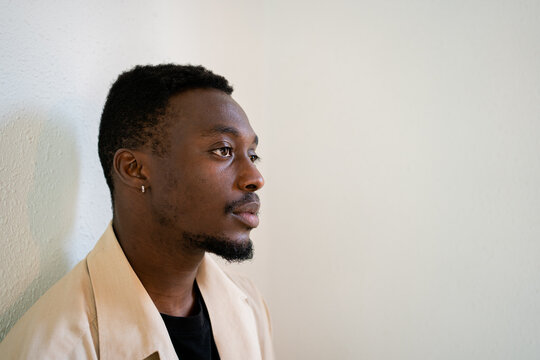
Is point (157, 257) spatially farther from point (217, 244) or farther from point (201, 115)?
point (201, 115)

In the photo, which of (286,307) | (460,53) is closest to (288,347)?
(286,307)

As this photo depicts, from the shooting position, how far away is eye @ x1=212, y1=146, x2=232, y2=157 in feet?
2.68

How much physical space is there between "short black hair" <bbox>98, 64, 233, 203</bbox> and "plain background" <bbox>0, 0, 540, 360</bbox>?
13cm

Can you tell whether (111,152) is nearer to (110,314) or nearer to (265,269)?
(110,314)

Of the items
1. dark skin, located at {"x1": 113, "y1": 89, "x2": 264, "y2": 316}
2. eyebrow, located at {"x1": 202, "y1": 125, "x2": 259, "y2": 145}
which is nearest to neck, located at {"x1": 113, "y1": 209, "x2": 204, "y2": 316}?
dark skin, located at {"x1": 113, "y1": 89, "x2": 264, "y2": 316}

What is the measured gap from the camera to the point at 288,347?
1528mm

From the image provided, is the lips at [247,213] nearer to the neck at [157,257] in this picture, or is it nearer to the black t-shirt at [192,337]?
the neck at [157,257]

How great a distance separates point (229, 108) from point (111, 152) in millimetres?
269

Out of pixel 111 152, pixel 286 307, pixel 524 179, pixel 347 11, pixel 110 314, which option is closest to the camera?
pixel 110 314

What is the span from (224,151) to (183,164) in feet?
0.31

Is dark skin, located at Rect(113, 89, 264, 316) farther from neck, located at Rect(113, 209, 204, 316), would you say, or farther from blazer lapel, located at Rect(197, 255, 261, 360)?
blazer lapel, located at Rect(197, 255, 261, 360)

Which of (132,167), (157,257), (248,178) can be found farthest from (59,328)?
(248,178)

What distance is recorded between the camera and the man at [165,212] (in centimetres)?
74

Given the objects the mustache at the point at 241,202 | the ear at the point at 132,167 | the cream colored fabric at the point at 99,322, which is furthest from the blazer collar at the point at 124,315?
the mustache at the point at 241,202
